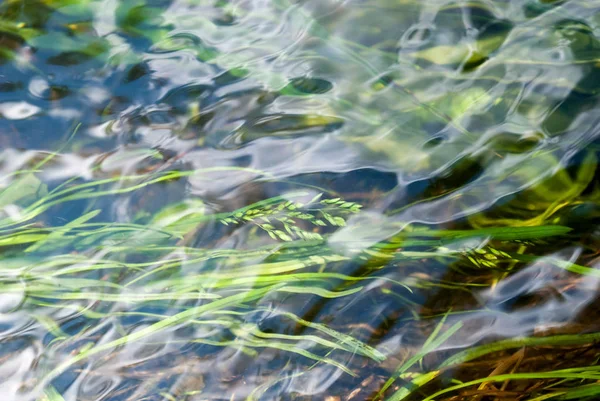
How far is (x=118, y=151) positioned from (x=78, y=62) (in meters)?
0.34

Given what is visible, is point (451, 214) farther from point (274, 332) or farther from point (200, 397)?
point (200, 397)

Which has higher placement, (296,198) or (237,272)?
(296,198)

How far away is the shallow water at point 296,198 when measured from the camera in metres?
1.25

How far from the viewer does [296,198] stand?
133 centimetres

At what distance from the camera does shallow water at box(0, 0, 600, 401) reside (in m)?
1.25

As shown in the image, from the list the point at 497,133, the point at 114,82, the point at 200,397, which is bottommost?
the point at 200,397

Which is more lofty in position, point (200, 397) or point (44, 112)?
point (44, 112)

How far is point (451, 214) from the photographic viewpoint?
51.6 inches

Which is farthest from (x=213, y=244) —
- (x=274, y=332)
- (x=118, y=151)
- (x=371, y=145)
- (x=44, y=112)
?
(x=44, y=112)

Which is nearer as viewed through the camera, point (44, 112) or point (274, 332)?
point (274, 332)

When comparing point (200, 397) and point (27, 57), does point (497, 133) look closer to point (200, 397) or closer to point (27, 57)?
point (200, 397)

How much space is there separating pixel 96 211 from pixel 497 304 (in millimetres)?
1212

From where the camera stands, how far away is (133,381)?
1.23 meters

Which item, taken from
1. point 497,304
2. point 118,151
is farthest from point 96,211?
point 497,304
